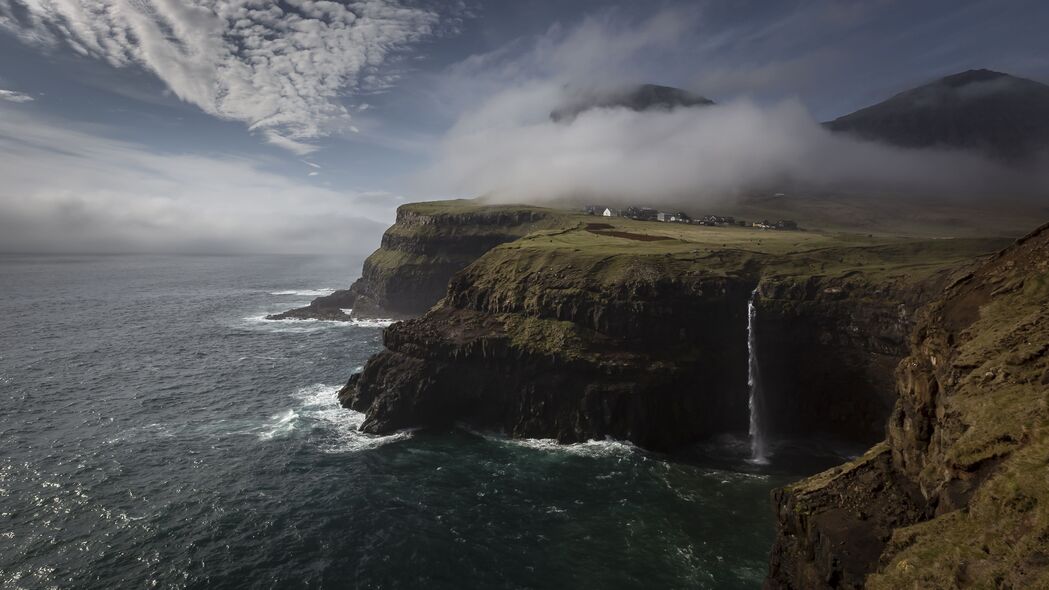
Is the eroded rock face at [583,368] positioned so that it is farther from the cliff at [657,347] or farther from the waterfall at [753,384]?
the waterfall at [753,384]

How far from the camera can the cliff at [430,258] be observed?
159625mm

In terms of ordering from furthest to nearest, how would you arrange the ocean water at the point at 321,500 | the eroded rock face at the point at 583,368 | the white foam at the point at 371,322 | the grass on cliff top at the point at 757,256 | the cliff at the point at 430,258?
the cliff at the point at 430,258 → the white foam at the point at 371,322 → the grass on cliff top at the point at 757,256 → the eroded rock face at the point at 583,368 → the ocean water at the point at 321,500

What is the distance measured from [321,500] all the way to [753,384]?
62.1 metres

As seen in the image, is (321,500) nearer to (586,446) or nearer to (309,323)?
(586,446)

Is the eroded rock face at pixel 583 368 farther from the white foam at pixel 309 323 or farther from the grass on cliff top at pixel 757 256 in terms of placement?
the white foam at pixel 309 323

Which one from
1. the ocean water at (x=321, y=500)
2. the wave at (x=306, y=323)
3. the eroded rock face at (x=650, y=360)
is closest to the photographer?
the ocean water at (x=321, y=500)

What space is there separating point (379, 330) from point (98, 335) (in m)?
67.3

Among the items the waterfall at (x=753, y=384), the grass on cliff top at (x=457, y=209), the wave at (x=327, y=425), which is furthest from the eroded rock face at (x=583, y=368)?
the grass on cliff top at (x=457, y=209)

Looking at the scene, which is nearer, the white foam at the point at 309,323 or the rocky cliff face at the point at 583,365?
the rocky cliff face at the point at 583,365

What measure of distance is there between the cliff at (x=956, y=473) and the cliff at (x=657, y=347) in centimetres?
3748

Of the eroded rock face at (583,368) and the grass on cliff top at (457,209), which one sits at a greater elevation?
the grass on cliff top at (457,209)

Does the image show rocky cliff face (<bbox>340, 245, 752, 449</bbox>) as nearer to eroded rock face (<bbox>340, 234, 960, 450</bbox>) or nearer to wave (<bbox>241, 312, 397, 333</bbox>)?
eroded rock face (<bbox>340, 234, 960, 450</bbox>)

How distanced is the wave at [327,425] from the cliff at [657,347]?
7.37ft

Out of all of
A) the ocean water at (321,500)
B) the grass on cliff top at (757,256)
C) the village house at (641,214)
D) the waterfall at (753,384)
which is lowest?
the ocean water at (321,500)
